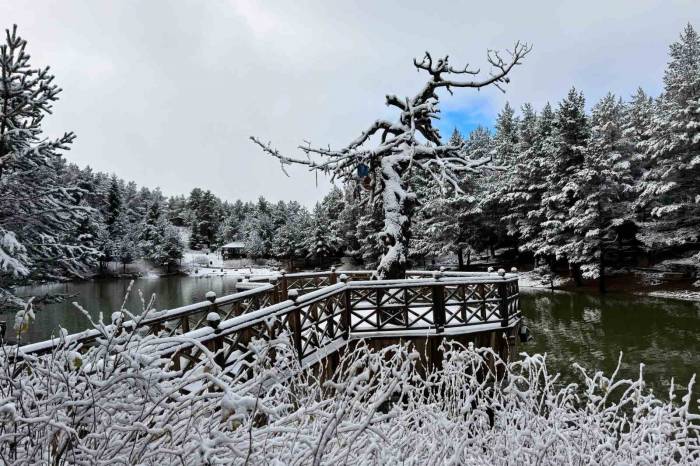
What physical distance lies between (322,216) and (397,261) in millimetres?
40206

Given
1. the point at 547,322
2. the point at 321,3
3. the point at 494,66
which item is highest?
the point at 321,3

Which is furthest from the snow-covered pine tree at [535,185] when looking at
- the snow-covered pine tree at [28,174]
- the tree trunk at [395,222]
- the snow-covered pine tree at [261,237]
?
the snow-covered pine tree at [261,237]

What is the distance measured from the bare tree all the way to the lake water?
20.0ft

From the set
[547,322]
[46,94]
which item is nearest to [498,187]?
[547,322]

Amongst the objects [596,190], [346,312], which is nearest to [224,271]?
[596,190]

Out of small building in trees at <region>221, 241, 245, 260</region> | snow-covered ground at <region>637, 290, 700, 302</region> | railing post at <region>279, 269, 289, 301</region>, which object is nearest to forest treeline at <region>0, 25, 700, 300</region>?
snow-covered ground at <region>637, 290, 700, 302</region>

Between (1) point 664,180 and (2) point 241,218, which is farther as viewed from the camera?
(2) point 241,218

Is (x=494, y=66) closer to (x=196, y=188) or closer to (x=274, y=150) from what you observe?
(x=274, y=150)

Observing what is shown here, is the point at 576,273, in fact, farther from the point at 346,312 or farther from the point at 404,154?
the point at 346,312

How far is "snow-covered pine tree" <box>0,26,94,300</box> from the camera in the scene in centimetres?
1091

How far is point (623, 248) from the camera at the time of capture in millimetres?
27375

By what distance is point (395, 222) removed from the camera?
992 centimetres

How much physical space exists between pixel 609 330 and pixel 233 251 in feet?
194

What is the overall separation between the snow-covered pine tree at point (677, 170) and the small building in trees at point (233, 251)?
54254mm
